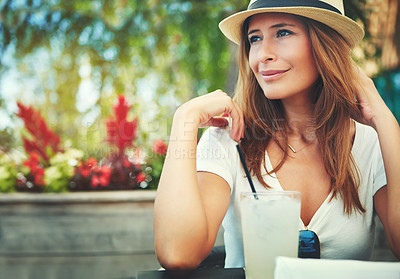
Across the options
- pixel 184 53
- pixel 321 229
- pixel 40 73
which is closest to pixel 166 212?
pixel 321 229

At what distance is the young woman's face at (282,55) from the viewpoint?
1418mm

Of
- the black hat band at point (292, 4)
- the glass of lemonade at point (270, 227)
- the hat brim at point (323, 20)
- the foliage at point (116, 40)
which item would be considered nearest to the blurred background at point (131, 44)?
the foliage at point (116, 40)

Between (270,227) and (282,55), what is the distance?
75 centimetres

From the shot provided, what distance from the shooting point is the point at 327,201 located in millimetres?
1395

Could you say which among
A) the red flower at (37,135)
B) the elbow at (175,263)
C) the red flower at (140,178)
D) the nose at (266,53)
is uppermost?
the nose at (266,53)

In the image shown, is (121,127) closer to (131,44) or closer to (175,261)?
(131,44)

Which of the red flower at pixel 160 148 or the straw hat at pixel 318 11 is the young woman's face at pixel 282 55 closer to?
the straw hat at pixel 318 11

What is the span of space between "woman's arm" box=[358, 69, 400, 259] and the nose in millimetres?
397

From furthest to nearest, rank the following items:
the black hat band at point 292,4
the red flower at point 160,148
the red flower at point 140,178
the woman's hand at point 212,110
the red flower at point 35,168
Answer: the red flower at point 160,148 → the red flower at point 140,178 → the red flower at point 35,168 → the black hat band at point 292,4 → the woman's hand at point 212,110

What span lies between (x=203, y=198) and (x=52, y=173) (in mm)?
2406

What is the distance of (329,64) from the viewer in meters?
1.47

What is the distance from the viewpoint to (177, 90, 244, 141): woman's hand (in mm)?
1287

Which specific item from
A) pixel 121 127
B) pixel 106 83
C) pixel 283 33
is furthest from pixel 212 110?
pixel 106 83

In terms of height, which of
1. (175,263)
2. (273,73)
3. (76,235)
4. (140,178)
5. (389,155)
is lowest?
(76,235)
